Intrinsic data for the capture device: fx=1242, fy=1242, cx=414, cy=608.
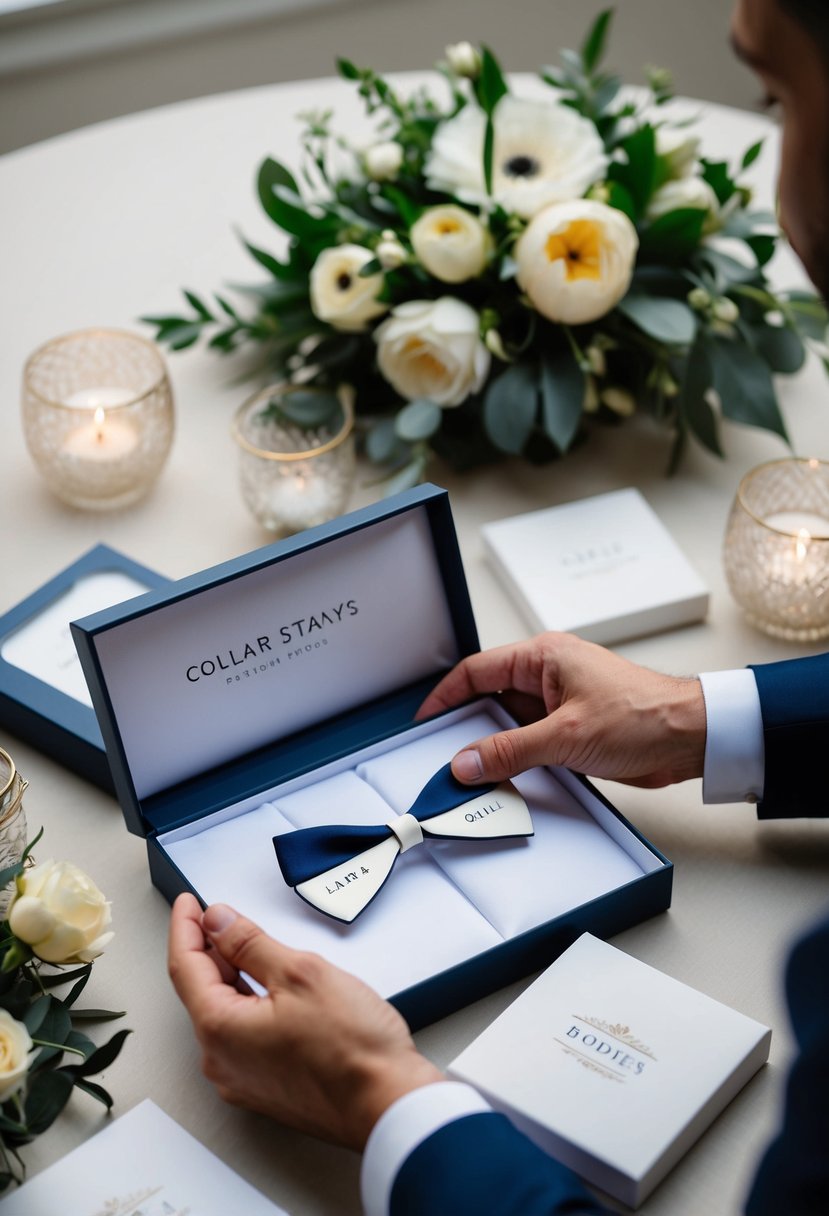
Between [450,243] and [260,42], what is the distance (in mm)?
2028

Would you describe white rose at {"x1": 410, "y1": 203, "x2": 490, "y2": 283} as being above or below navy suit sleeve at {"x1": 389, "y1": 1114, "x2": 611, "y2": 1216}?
above

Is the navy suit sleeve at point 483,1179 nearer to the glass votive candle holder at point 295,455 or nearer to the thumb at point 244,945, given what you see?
the thumb at point 244,945

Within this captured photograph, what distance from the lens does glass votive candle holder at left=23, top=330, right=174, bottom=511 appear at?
1.52 m

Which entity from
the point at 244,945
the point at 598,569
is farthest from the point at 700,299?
the point at 244,945

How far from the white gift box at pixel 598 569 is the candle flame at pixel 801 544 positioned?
0.11 metres

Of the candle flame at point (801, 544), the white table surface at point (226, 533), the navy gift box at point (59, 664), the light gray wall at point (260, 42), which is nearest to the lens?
the white table surface at point (226, 533)

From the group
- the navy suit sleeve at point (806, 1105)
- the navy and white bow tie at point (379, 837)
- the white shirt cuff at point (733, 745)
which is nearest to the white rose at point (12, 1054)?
the navy and white bow tie at point (379, 837)

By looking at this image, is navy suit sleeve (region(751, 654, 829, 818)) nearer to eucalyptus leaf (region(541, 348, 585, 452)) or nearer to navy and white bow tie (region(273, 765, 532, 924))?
navy and white bow tie (region(273, 765, 532, 924))

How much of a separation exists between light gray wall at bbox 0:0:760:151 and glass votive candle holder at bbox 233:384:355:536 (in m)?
1.93

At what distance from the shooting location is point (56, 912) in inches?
36.4


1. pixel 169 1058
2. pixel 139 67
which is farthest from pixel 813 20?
pixel 139 67

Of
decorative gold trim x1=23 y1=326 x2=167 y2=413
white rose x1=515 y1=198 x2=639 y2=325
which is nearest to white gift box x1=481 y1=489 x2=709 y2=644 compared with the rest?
white rose x1=515 y1=198 x2=639 y2=325

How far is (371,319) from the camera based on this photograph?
64.1 inches

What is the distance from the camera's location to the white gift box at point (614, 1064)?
0.90m
